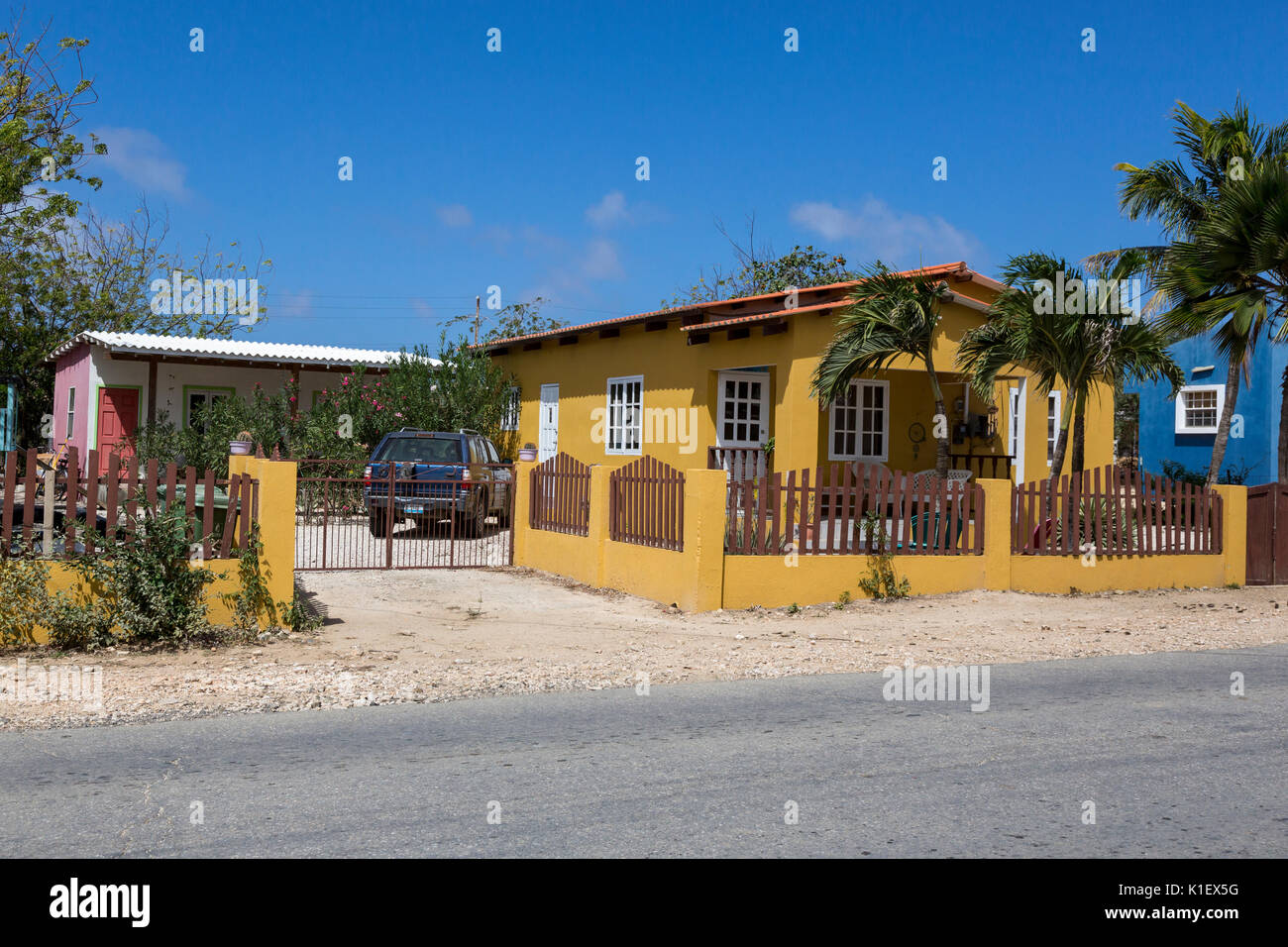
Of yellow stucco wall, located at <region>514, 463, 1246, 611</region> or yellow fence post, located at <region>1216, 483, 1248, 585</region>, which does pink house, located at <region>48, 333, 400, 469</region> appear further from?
yellow fence post, located at <region>1216, 483, 1248, 585</region>

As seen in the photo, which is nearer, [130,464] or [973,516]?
[130,464]

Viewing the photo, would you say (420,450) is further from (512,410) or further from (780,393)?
(780,393)

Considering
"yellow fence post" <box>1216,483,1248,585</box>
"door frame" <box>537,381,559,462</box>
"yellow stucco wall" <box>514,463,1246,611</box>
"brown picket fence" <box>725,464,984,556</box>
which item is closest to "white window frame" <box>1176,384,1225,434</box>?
"yellow fence post" <box>1216,483,1248,585</box>

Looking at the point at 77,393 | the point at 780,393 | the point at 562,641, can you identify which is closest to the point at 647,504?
the point at 562,641

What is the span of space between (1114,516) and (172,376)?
19838 mm

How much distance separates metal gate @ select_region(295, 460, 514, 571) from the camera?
14.7 meters

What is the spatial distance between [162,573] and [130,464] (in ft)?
2.98

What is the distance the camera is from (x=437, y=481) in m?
14.7
